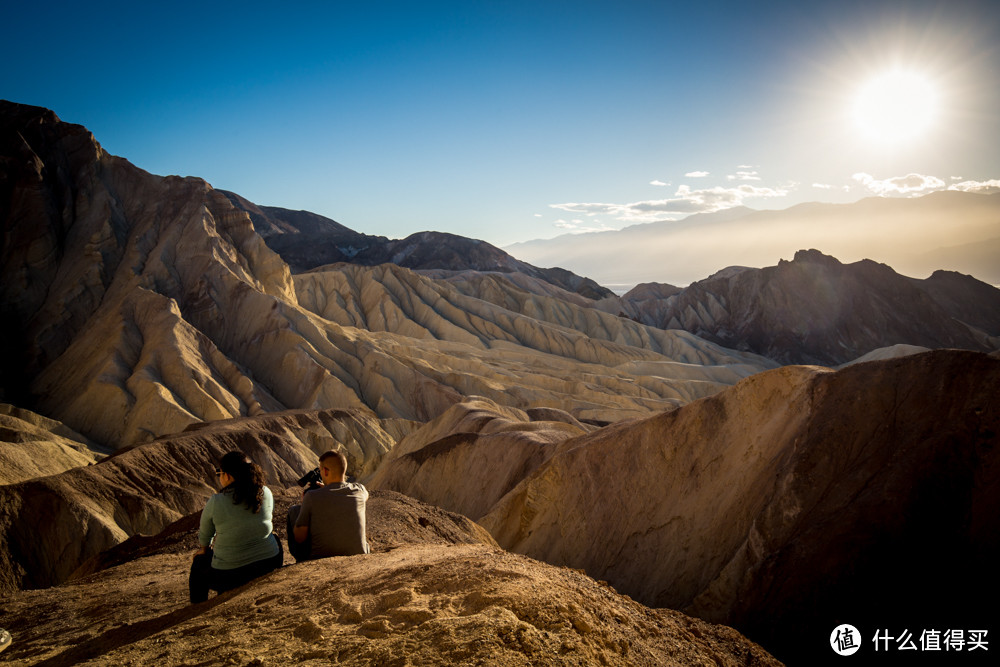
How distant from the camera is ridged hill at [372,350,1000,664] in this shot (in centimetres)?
812

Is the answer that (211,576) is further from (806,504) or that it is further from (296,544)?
(806,504)

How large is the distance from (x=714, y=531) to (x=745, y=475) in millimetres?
1271

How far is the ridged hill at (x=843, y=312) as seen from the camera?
80.1m

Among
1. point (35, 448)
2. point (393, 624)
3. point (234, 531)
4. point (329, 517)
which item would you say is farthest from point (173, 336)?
point (393, 624)

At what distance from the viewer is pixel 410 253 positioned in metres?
128

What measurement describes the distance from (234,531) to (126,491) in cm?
2194

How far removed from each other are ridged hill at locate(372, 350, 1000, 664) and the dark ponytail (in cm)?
710

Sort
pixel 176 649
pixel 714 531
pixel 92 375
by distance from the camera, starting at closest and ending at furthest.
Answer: pixel 176 649 → pixel 714 531 → pixel 92 375

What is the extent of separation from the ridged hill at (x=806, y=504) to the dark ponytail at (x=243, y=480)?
710 cm

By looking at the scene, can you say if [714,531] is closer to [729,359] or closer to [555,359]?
[555,359]

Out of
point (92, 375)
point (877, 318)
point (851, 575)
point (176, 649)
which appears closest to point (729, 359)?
point (877, 318)

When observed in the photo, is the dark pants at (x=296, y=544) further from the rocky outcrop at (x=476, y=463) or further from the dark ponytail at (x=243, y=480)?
the rocky outcrop at (x=476, y=463)

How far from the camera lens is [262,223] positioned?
141 metres

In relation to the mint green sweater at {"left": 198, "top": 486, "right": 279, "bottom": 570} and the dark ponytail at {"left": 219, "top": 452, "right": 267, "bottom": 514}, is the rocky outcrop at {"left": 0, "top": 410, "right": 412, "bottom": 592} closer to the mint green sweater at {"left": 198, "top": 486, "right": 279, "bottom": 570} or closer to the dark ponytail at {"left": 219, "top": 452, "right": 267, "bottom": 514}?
the mint green sweater at {"left": 198, "top": 486, "right": 279, "bottom": 570}
